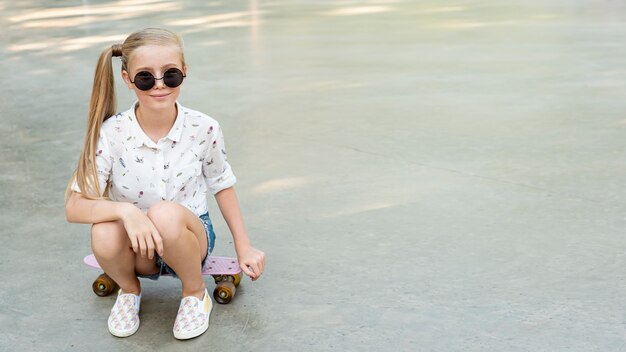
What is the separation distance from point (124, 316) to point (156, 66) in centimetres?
73

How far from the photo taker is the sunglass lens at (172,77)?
2742 millimetres

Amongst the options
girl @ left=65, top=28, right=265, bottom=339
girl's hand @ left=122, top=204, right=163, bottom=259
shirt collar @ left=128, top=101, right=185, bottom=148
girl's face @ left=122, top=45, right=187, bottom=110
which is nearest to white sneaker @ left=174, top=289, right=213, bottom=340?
girl @ left=65, top=28, right=265, bottom=339

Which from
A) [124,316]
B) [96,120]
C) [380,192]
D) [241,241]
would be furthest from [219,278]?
[380,192]

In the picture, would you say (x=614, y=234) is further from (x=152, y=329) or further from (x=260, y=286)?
(x=152, y=329)

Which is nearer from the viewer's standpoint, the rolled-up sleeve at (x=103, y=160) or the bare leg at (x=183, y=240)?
the bare leg at (x=183, y=240)

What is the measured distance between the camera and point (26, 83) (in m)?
6.62

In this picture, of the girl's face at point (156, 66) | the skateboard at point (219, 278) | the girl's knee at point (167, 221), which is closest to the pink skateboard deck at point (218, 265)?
the skateboard at point (219, 278)

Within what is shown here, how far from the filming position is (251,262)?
113 inches

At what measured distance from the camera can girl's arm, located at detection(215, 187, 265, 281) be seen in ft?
9.46

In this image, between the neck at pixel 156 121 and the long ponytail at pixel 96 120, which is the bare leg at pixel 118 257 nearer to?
the long ponytail at pixel 96 120

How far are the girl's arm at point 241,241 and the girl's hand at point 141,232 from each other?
300 millimetres

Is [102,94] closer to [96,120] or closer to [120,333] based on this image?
[96,120]

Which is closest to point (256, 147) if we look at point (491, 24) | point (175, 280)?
point (175, 280)

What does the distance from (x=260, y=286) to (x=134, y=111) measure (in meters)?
0.70
